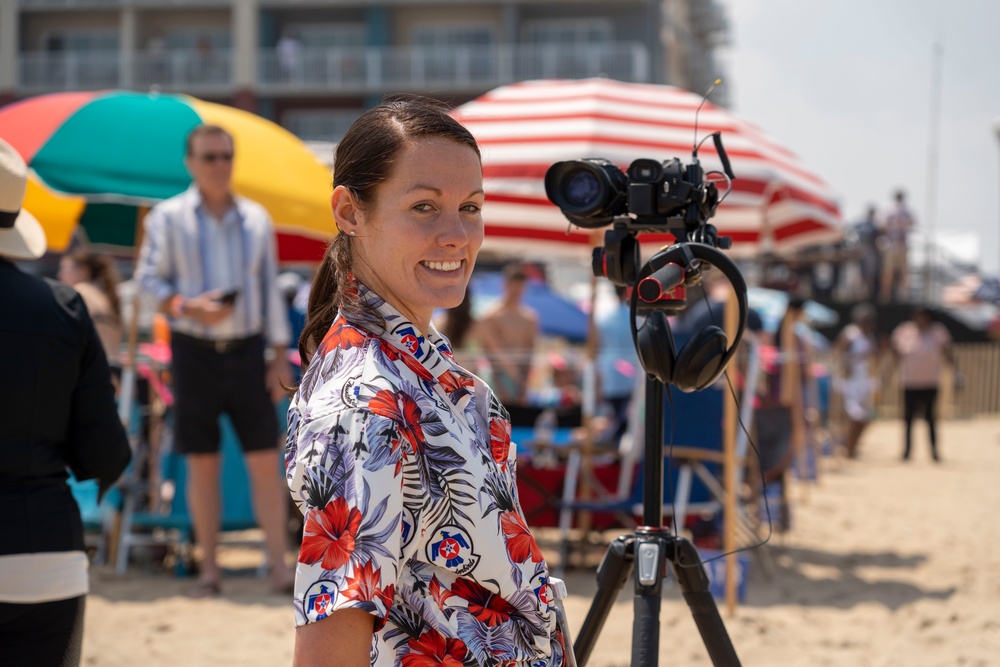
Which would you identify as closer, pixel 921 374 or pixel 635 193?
pixel 635 193

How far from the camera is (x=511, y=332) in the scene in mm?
7969

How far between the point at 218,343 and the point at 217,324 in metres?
0.09

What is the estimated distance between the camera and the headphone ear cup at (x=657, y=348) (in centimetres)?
224

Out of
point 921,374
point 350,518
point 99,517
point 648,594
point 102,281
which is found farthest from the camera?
point 921,374

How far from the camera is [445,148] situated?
171 centimetres

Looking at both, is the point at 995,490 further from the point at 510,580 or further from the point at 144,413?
the point at 510,580

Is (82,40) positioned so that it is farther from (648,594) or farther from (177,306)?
(648,594)

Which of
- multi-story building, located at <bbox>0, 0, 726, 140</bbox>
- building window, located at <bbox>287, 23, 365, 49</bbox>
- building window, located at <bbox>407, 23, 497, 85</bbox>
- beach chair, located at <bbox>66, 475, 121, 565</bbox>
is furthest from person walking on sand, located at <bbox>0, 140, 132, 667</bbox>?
building window, located at <bbox>287, 23, 365, 49</bbox>

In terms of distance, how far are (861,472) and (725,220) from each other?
19.9ft

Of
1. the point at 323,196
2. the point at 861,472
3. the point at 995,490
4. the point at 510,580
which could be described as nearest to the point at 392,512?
the point at 510,580

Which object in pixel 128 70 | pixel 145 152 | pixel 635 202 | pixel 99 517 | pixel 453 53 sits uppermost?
pixel 453 53

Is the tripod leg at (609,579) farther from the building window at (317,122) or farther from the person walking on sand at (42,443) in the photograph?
the building window at (317,122)

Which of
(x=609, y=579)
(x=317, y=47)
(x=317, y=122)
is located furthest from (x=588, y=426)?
(x=317, y=47)

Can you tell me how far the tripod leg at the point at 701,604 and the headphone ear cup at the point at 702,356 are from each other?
1.40 feet
